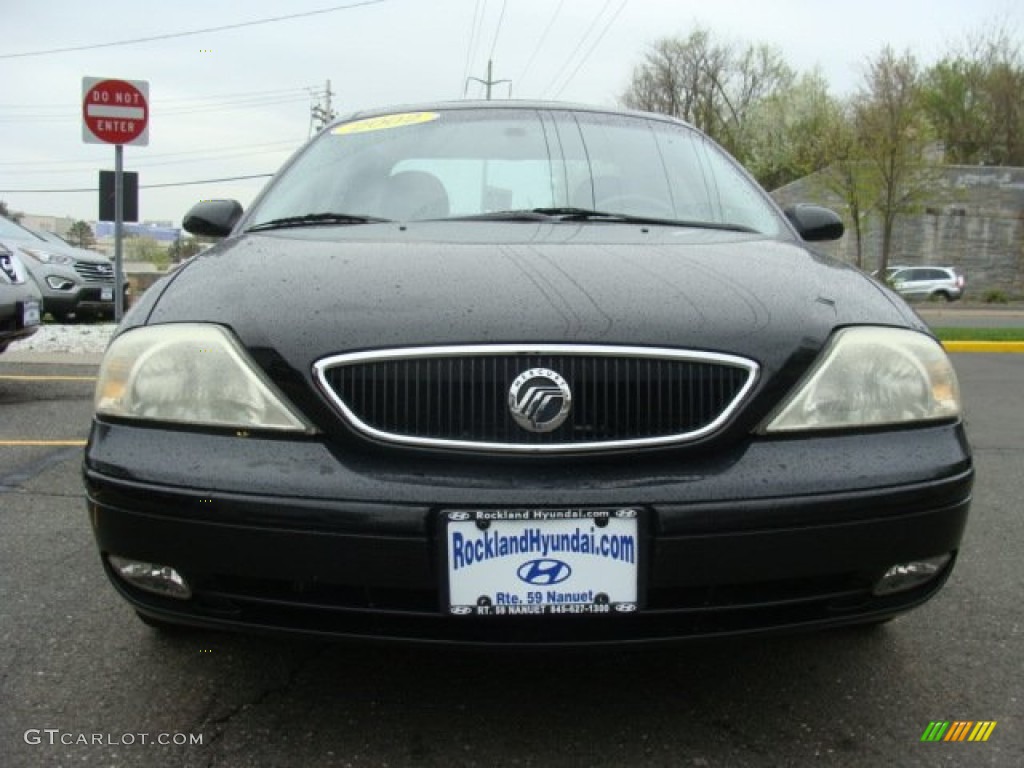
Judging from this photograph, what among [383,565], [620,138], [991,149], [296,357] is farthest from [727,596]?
[991,149]

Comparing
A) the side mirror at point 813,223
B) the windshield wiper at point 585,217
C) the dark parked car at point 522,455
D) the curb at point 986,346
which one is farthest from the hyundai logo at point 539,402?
the curb at point 986,346

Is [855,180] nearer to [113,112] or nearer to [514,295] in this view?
[113,112]

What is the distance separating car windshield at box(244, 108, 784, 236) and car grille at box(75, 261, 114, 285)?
349 inches

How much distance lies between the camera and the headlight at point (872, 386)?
172 centimetres

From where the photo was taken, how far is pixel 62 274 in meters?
10.4

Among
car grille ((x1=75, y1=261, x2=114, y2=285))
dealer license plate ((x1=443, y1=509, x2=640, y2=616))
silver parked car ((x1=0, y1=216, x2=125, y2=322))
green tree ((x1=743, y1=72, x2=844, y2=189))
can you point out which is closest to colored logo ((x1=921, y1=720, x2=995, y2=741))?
dealer license plate ((x1=443, y1=509, x2=640, y2=616))

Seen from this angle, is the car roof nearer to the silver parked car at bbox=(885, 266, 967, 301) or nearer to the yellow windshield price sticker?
the yellow windshield price sticker

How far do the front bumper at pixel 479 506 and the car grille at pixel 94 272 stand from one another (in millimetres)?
10075

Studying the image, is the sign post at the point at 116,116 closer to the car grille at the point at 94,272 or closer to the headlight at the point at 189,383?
the car grille at the point at 94,272

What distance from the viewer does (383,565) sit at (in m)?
1.56


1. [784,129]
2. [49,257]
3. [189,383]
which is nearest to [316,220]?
[189,383]

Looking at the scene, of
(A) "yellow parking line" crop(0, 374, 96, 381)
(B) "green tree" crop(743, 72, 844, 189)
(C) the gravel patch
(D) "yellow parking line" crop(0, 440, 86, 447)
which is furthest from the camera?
(B) "green tree" crop(743, 72, 844, 189)

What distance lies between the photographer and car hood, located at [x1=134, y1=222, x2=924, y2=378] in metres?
1.70

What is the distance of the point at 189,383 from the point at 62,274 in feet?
32.3
